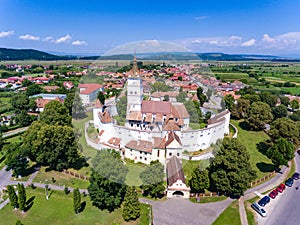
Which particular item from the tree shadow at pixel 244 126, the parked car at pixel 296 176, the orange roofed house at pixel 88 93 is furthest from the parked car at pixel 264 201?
the tree shadow at pixel 244 126

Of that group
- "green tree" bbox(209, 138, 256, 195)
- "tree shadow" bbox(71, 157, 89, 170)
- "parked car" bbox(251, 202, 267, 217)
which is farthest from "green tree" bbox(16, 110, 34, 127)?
"parked car" bbox(251, 202, 267, 217)

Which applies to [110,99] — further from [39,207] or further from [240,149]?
[240,149]

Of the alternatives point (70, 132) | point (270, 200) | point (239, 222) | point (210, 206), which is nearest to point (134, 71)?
point (70, 132)

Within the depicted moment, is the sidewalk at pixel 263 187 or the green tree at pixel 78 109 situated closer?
the sidewalk at pixel 263 187

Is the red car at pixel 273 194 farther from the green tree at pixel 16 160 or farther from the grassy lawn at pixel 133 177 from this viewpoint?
the green tree at pixel 16 160

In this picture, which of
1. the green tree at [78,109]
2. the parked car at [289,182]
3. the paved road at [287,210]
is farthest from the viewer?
the parked car at [289,182]

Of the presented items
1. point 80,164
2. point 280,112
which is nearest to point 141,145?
point 80,164
